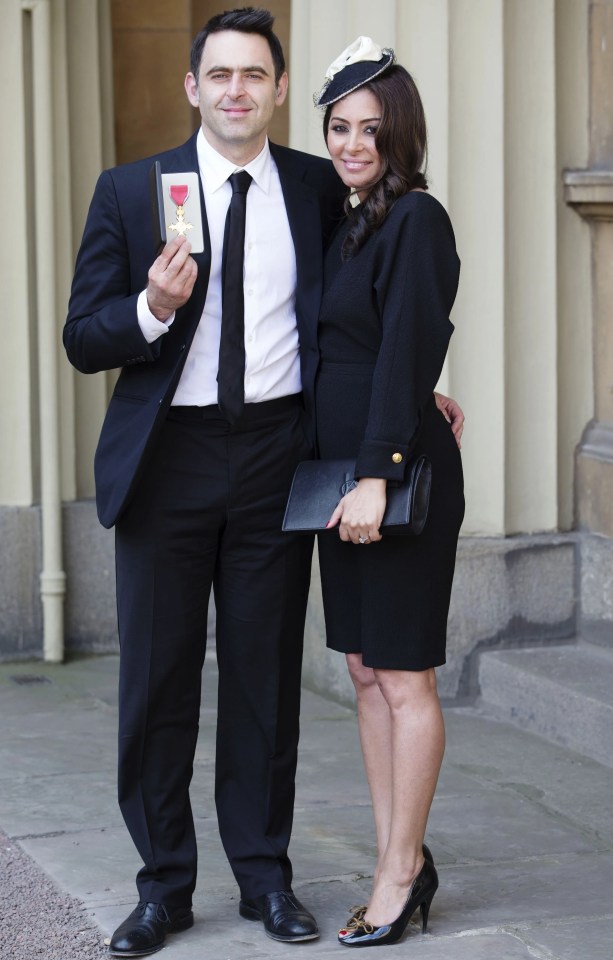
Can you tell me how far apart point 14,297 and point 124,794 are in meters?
3.43

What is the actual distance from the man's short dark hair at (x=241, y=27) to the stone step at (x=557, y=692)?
2572 mm

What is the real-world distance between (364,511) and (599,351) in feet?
9.10

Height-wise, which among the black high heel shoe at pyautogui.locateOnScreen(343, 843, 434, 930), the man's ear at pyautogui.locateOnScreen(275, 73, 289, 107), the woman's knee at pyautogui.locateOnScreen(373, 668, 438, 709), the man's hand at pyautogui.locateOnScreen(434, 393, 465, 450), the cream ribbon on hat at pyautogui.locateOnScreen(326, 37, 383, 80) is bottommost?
the black high heel shoe at pyautogui.locateOnScreen(343, 843, 434, 930)

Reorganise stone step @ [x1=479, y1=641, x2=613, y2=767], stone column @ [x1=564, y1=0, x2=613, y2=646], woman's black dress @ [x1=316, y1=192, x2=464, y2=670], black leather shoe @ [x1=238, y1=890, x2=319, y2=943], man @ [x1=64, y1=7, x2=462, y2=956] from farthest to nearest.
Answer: stone column @ [x1=564, y1=0, x2=613, y2=646] → stone step @ [x1=479, y1=641, x2=613, y2=767] → black leather shoe @ [x1=238, y1=890, x2=319, y2=943] → man @ [x1=64, y1=7, x2=462, y2=956] → woman's black dress @ [x1=316, y1=192, x2=464, y2=670]

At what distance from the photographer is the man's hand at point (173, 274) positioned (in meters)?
3.54

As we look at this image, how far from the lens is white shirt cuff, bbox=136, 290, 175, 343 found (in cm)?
364

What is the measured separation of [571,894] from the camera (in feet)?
13.8

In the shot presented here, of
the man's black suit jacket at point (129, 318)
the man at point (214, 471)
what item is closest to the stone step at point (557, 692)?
the man at point (214, 471)

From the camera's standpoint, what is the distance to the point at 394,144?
367 centimetres

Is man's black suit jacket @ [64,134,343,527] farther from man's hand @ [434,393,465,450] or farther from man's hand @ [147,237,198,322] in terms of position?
man's hand @ [434,393,465,450]

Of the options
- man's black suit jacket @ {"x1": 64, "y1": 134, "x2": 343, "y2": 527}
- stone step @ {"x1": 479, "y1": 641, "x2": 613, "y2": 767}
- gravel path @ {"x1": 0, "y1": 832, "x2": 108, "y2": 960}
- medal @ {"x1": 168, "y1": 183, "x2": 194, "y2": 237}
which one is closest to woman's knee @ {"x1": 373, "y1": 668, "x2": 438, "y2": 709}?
man's black suit jacket @ {"x1": 64, "y1": 134, "x2": 343, "y2": 527}

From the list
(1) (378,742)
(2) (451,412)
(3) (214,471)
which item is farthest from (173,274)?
(1) (378,742)

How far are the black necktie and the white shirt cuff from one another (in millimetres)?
171

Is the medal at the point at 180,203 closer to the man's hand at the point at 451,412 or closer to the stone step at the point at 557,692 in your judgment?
the man's hand at the point at 451,412
